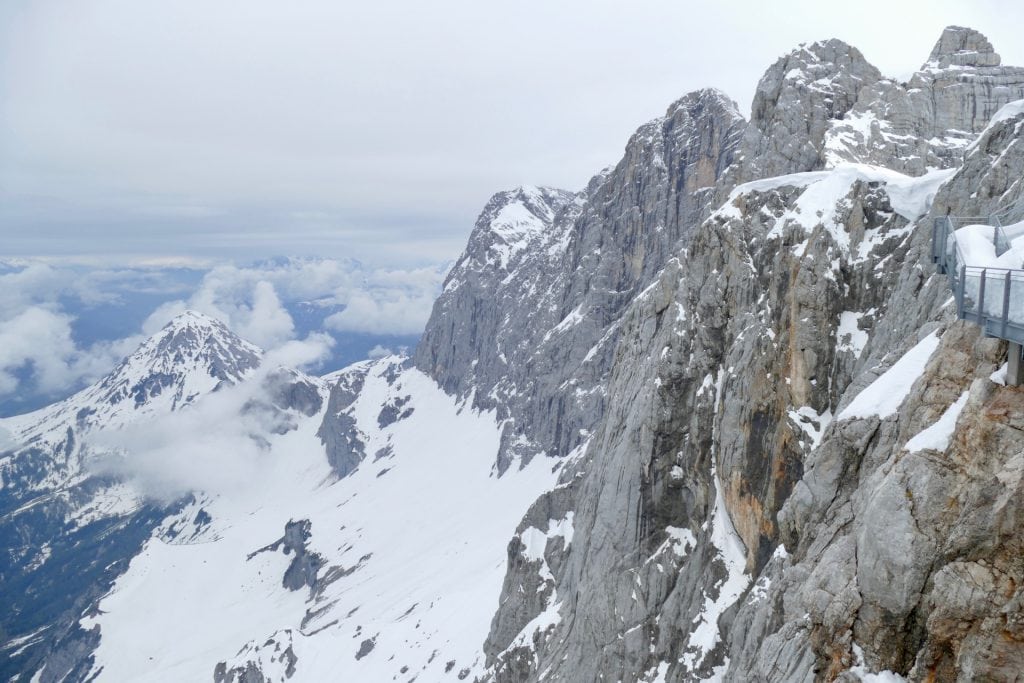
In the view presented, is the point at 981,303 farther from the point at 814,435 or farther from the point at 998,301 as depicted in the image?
the point at 814,435

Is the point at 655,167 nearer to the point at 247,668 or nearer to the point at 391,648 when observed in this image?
the point at 391,648

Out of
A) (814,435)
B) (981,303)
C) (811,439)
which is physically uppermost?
(981,303)

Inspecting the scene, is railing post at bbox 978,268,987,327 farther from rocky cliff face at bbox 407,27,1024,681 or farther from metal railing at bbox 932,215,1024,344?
rocky cliff face at bbox 407,27,1024,681

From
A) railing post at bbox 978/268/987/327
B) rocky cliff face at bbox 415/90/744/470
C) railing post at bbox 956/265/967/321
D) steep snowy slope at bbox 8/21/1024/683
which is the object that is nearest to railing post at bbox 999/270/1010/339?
railing post at bbox 978/268/987/327

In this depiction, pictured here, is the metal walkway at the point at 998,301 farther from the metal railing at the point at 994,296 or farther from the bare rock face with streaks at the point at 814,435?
the bare rock face with streaks at the point at 814,435

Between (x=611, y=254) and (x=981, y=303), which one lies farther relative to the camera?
(x=611, y=254)

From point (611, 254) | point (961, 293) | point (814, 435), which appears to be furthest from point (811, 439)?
point (611, 254)

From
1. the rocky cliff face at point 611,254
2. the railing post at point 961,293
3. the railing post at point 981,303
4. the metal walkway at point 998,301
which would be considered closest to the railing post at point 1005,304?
the metal walkway at point 998,301

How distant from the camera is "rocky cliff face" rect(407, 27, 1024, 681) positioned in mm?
13984

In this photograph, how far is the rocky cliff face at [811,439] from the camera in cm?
1398

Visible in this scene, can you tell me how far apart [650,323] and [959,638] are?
1509 inches

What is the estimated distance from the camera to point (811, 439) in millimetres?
34438

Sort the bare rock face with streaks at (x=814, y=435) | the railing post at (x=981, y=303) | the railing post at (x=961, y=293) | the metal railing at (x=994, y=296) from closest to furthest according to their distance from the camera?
the metal railing at (x=994, y=296)
the bare rock face with streaks at (x=814, y=435)
the railing post at (x=981, y=303)
the railing post at (x=961, y=293)

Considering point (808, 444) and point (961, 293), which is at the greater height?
point (961, 293)
